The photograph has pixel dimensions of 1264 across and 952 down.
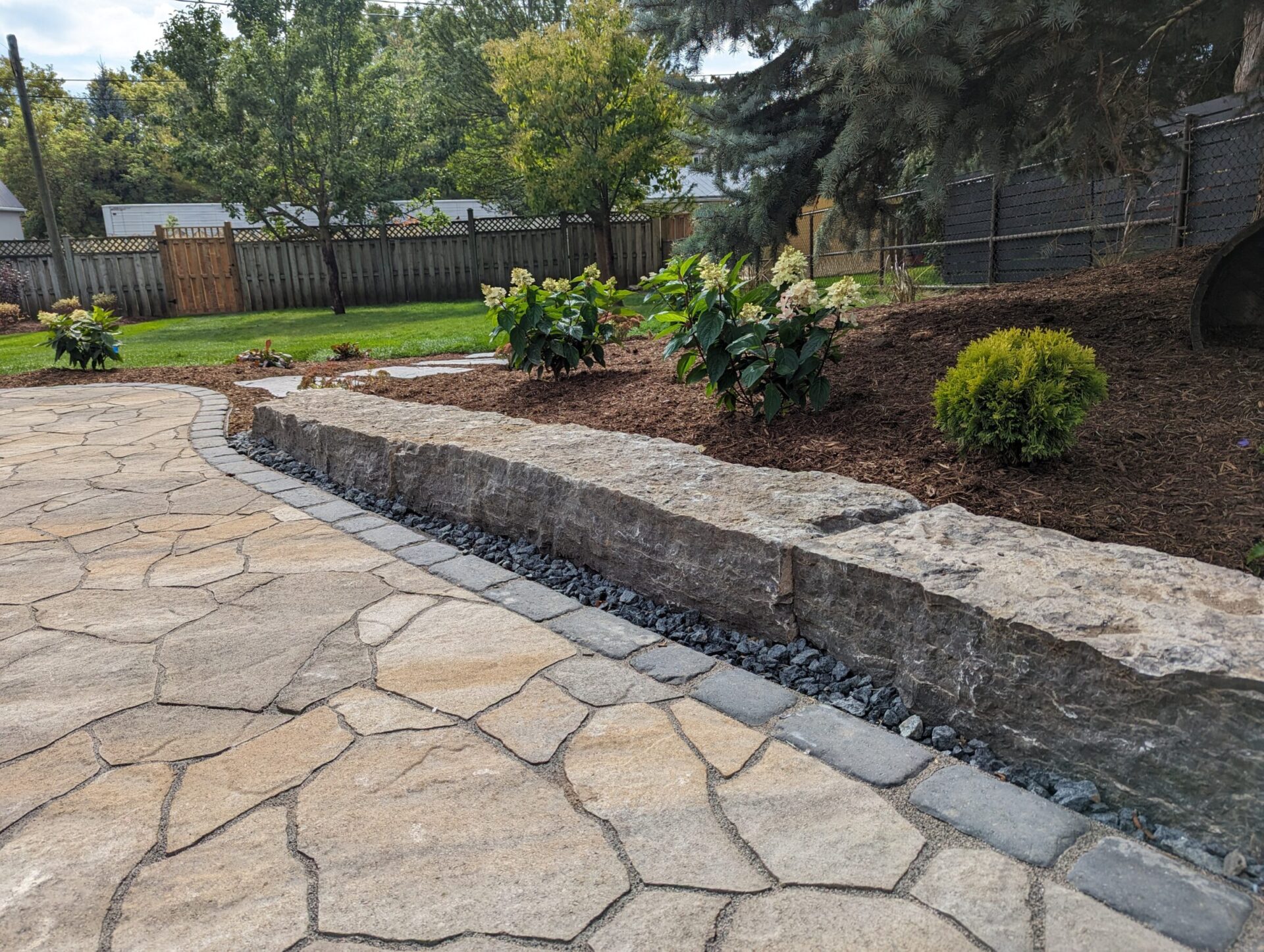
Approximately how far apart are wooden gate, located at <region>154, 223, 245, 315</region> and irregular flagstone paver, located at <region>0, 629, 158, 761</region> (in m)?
15.4

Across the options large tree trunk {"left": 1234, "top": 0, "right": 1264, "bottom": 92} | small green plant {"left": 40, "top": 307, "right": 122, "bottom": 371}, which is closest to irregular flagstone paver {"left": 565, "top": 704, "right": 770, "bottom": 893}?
large tree trunk {"left": 1234, "top": 0, "right": 1264, "bottom": 92}

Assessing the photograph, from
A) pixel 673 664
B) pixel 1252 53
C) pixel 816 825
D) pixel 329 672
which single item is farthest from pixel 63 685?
pixel 1252 53

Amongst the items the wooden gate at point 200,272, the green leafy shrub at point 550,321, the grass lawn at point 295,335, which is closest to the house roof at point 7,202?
the wooden gate at point 200,272

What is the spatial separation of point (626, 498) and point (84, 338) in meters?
7.91

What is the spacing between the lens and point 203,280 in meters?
15.8

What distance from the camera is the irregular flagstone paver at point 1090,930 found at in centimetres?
119

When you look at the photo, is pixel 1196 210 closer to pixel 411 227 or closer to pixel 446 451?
pixel 446 451

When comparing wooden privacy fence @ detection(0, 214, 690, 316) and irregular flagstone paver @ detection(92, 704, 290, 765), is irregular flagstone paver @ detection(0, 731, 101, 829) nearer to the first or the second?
irregular flagstone paver @ detection(92, 704, 290, 765)

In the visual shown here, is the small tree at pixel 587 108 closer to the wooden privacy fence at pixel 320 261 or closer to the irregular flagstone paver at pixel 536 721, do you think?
the wooden privacy fence at pixel 320 261

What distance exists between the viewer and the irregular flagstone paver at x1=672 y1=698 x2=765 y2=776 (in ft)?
5.59

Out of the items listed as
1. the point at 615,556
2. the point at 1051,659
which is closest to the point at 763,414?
the point at 615,556

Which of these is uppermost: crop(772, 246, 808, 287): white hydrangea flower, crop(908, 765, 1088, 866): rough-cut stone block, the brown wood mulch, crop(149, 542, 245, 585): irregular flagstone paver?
crop(772, 246, 808, 287): white hydrangea flower

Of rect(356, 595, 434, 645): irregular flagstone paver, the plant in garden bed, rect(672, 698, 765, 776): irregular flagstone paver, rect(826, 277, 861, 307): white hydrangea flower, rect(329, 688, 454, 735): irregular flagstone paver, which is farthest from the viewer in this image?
the plant in garden bed

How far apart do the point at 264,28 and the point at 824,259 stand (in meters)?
10.4
